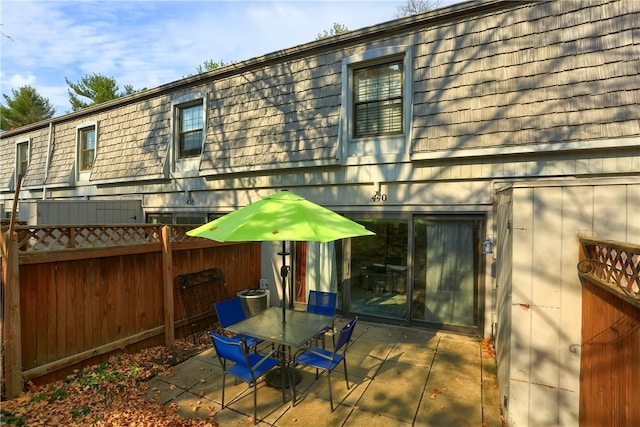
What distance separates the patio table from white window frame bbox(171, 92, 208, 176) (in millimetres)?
5440

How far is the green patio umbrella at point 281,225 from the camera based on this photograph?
3.19 meters

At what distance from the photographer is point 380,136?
20.4 feet

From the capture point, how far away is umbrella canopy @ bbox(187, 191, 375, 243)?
319 cm

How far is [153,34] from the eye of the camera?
6.75m

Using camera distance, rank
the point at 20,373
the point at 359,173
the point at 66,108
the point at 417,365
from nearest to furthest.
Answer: the point at 20,373 → the point at 417,365 → the point at 359,173 → the point at 66,108

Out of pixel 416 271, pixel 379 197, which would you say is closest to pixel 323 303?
pixel 416 271

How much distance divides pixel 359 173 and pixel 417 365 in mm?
3768

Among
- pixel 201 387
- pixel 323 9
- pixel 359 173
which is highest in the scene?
pixel 323 9

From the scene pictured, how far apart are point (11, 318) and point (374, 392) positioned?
4.59m

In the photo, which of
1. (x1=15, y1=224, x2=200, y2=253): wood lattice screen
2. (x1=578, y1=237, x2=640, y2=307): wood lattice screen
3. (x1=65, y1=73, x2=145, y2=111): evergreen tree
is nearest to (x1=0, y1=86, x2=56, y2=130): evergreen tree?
(x1=65, y1=73, x2=145, y2=111): evergreen tree

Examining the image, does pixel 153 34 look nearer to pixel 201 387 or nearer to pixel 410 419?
pixel 201 387

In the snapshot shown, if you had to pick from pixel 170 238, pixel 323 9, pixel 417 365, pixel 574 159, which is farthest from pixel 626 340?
pixel 323 9

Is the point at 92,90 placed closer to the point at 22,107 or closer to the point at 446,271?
the point at 22,107

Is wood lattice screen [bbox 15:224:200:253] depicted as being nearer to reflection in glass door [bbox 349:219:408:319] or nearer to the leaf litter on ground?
the leaf litter on ground
